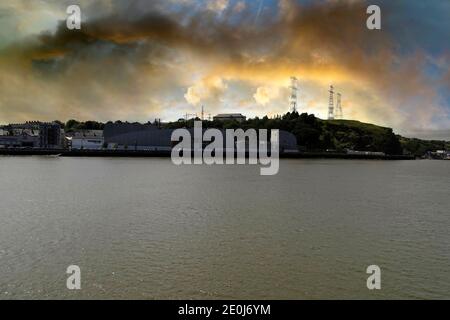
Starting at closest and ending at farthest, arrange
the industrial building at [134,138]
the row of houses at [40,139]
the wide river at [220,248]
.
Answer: the wide river at [220,248], the industrial building at [134,138], the row of houses at [40,139]

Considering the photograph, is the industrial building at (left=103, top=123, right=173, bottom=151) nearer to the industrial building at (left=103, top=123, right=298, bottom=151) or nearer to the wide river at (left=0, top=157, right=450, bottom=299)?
the industrial building at (left=103, top=123, right=298, bottom=151)

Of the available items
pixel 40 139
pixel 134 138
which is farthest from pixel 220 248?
pixel 40 139

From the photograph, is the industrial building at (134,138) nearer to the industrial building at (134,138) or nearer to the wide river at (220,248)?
the industrial building at (134,138)

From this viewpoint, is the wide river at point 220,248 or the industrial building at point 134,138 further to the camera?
the industrial building at point 134,138

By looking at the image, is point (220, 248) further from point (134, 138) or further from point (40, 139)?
point (40, 139)

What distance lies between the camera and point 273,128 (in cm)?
16238

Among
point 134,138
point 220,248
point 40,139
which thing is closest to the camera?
point 220,248

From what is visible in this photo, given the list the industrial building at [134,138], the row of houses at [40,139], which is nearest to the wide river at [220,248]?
the industrial building at [134,138]

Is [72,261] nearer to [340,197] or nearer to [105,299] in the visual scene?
[105,299]

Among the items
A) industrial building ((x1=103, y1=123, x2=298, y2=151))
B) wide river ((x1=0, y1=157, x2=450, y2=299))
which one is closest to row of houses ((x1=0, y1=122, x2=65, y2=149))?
industrial building ((x1=103, y1=123, x2=298, y2=151))

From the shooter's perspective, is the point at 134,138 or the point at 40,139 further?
the point at 40,139

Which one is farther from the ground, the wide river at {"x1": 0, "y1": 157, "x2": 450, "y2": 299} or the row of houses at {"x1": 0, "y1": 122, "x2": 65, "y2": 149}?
the row of houses at {"x1": 0, "y1": 122, "x2": 65, "y2": 149}

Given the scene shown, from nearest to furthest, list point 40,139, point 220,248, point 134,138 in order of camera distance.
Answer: point 220,248, point 134,138, point 40,139
